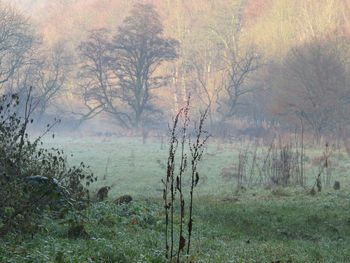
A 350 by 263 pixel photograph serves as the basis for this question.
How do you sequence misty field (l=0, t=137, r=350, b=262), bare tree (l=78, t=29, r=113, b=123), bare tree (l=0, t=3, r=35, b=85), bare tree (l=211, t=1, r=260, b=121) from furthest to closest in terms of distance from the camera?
bare tree (l=211, t=1, r=260, b=121) < bare tree (l=78, t=29, r=113, b=123) < bare tree (l=0, t=3, r=35, b=85) < misty field (l=0, t=137, r=350, b=262)

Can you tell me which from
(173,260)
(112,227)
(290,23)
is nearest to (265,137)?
Result: (290,23)

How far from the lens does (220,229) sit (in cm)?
1148

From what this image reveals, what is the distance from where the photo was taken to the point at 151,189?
67.0 feet

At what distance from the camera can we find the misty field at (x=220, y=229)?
24.6ft

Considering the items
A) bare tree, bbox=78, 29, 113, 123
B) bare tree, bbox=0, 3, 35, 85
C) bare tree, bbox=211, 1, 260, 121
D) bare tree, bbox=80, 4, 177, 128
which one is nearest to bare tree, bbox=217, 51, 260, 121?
bare tree, bbox=211, 1, 260, 121

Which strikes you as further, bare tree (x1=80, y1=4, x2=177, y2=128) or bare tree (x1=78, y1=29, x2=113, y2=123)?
bare tree (x1=78, y1=29, x2=113, y2=123)

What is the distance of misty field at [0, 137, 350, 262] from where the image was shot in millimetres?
7512

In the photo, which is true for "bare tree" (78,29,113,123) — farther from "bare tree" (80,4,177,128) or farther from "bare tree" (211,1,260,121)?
"bare tree" (211,1,260,121)

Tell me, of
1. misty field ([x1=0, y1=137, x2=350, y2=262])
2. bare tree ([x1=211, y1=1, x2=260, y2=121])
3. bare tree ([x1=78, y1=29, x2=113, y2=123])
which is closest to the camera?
misty field ([x1=0, y1=137, x2=350, y2=262])

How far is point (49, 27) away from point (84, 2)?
7.75 metres

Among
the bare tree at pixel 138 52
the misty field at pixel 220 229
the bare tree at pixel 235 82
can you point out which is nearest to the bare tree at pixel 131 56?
the bare tree at pixel 138 52

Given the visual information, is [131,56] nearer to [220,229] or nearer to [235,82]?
[235,82]

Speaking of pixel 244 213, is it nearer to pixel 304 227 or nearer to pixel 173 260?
pixel 304 227

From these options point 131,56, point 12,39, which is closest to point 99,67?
point 131,56
